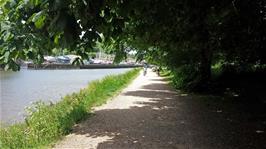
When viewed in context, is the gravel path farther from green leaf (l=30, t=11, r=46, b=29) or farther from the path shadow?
A: green leaf (l=30, t=11, r=46, b=29)

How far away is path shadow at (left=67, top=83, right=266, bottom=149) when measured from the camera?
9102 mm

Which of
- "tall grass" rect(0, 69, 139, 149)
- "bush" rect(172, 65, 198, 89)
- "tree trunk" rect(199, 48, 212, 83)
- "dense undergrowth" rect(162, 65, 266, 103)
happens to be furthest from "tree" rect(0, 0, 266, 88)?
"tall grass" rect(0, 69, 139, 149)

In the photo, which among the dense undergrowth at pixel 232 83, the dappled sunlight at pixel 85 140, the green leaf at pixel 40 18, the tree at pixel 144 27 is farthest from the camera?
the dense undergrowth at pixel 232 83

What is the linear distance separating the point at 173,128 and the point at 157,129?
17.0 inches

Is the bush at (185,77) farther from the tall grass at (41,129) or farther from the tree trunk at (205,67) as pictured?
the tall grass at (41,129)

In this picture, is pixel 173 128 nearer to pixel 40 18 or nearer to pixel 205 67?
pixel 40 18

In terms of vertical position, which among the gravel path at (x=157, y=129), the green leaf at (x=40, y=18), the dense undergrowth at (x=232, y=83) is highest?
the green leaf at (x=40, y=18)

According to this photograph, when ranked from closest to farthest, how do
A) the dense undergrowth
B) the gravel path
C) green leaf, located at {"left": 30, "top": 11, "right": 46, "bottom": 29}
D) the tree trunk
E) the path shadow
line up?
green leaf, located at {"left": 30, "top": 11, "right": 46, "bottom": 29} → the gravel path → the path shadow → the dense undergrowth → the tree trunk

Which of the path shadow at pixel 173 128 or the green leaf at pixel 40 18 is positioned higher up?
the green leaf at pixel 40 18

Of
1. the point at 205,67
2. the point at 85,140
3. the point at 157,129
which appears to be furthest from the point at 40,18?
the point at 205,67

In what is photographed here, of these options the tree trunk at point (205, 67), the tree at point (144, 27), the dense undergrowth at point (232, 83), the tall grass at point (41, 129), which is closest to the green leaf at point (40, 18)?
the tree at point (144, 27)

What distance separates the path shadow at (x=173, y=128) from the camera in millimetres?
9102

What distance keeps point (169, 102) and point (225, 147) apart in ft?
26.0

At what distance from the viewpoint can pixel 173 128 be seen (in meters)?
10.9
